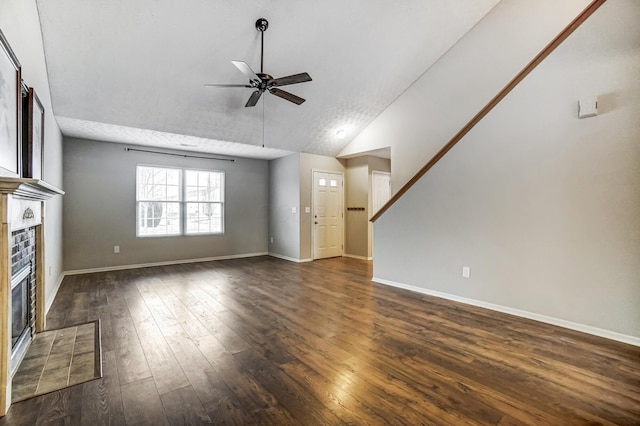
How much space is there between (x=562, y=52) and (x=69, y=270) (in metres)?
7.57

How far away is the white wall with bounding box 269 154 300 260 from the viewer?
6.58 metres

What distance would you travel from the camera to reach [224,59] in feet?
12.6

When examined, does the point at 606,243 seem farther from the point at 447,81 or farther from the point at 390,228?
the point at 447,81

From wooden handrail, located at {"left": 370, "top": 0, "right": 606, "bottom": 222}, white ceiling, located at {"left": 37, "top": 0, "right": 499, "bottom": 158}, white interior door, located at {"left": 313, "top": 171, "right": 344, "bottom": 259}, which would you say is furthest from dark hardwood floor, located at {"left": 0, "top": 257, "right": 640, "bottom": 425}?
white interior door, located at {"left": 313, "top": 171, "right": 344, "bottom": 259}

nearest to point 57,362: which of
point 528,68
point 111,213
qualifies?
point 111,213

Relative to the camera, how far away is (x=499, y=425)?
1.60 m

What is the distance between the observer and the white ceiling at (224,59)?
10.4 ft

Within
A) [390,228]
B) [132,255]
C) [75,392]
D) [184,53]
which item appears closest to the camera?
[75,392]

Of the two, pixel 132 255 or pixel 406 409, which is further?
pixel 132 255

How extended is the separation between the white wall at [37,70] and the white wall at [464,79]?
16.1ft

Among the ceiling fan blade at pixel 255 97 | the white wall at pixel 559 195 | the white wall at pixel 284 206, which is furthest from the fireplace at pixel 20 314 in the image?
the white wall at pixel 284 206

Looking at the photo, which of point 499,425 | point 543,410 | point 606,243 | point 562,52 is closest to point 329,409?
point 499,425

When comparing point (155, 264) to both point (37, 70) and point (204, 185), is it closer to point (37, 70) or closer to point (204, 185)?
point (204, 185)

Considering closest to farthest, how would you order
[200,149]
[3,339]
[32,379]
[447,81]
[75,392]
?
[3,339], [75,392], [32,379], [447,81], [200,149]
